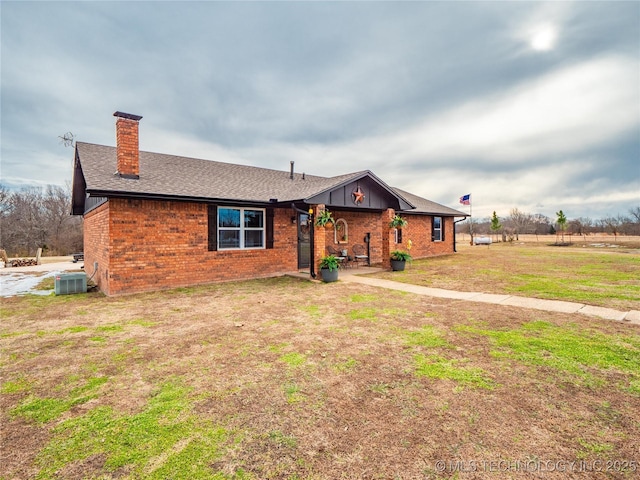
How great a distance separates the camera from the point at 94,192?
7559mm

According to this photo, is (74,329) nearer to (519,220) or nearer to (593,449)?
(593,449)

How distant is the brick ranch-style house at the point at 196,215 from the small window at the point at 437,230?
22.2 feet

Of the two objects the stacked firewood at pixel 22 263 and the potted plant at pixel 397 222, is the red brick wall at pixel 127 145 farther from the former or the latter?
the stacked firewood at pixel 22 263

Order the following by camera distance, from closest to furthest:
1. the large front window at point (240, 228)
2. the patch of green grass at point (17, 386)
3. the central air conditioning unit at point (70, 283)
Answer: the patch of green grass at point (17, 386), the central air conditioning unit at point (70, 283), the large front window at point (240, 228)

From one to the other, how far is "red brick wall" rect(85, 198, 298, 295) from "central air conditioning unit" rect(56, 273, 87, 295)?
1.57 feet

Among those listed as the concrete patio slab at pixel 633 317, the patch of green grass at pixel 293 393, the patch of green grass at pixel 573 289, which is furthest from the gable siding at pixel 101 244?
the concrete patio slab at pixel 633 317

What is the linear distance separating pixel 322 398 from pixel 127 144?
32.0 feet

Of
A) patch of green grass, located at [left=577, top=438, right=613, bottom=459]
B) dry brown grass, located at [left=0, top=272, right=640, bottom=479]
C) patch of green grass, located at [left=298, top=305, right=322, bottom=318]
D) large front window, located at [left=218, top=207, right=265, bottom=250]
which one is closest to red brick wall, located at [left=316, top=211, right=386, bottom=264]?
large front window, located at [left=218, top=207, right=265, bottom=250]

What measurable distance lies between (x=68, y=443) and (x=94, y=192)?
7.09 metres

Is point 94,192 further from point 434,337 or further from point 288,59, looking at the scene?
point 288,59

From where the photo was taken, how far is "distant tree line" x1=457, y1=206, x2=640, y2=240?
3866cm

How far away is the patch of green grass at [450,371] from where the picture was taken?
325cm

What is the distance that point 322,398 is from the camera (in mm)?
2979

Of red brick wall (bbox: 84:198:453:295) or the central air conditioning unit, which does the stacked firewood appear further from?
the central air conditioning unit
